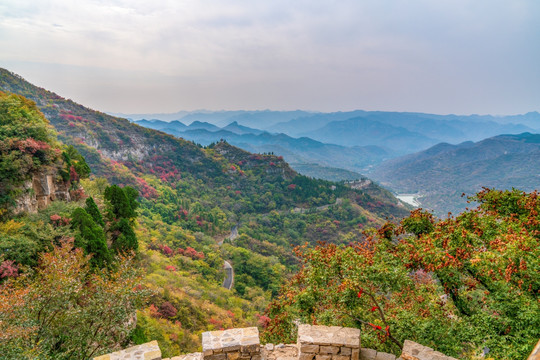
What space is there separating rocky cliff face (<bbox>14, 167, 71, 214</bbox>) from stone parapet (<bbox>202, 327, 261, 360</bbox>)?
16425 mm

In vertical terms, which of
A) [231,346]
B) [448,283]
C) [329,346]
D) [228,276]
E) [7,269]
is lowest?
[228,276]

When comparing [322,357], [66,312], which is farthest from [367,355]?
[66,312]

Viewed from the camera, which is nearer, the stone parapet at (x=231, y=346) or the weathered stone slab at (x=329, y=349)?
the stone parapet at (x=231, y=346)

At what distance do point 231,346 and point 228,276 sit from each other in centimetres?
3917

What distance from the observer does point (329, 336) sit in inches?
302

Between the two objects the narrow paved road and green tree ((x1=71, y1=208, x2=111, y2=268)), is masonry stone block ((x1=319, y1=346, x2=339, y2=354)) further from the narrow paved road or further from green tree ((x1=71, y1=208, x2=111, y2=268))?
the narrow paved road

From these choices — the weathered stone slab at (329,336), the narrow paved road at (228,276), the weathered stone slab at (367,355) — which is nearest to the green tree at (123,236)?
the weathered stone slab at (329,336)

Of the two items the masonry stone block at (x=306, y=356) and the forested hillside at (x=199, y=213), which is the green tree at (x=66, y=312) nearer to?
the forested hillside at (x=199, y=213)

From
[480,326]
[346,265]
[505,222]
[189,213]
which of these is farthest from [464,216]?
[189,213]

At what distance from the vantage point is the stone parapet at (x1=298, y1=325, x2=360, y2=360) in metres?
7.47

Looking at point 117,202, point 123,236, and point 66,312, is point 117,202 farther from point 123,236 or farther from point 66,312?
point 66,312

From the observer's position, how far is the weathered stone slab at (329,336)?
7.47 m

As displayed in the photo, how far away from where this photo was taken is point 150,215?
171ft

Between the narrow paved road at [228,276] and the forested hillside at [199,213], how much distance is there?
0.84m
